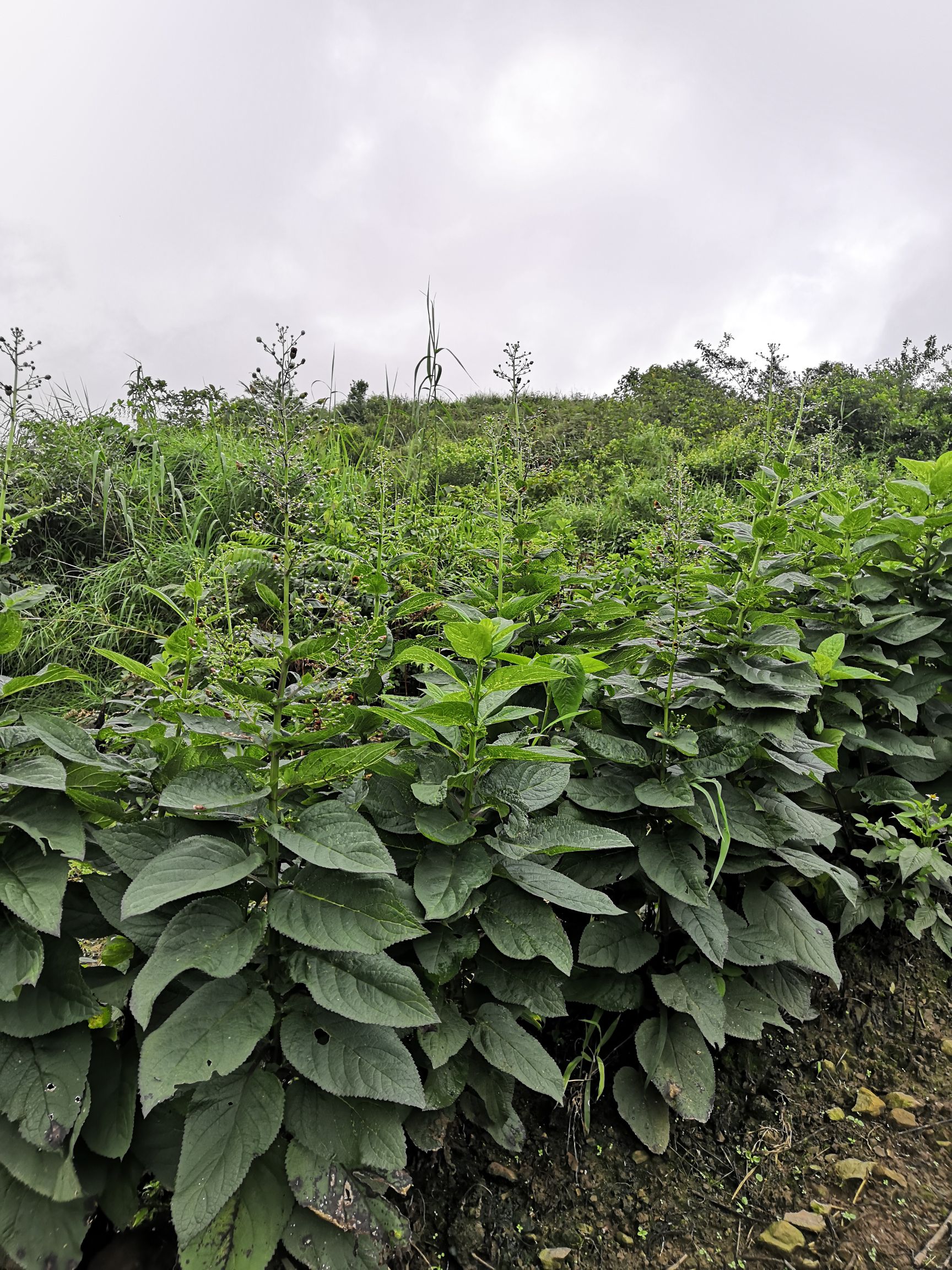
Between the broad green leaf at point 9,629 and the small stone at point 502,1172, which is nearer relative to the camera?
the broad green leaf at point 9,629

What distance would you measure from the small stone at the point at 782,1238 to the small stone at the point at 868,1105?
431mm

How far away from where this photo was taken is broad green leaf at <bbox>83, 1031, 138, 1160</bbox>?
109 centimetres

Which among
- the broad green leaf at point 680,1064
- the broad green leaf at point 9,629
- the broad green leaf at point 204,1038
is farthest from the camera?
the broad green leaf at point 680,1064

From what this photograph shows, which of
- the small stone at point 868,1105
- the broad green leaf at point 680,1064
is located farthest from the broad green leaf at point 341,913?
the small stone at point 868,1105

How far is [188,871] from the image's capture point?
1065mm

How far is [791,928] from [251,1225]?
4.25ft

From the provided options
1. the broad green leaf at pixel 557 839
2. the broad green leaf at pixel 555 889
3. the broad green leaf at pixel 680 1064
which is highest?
the broad green leaf at pixel 557 839

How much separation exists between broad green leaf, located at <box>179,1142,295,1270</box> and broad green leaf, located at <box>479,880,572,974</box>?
18.7 inches

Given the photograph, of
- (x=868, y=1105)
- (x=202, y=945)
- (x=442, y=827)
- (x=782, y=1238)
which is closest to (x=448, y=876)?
(x=442, y=827)

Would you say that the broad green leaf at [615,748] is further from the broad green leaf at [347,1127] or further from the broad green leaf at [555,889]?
the broad green leaf at [347,1127]

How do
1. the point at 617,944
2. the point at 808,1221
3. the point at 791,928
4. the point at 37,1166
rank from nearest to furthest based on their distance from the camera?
the point at 37,1166, the point at 808,1221, the point at 617,944, the point at 791,928

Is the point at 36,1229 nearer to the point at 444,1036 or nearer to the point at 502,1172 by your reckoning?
the point at 444,1036

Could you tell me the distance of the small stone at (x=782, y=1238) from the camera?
146cm

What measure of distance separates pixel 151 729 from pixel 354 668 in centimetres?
42
